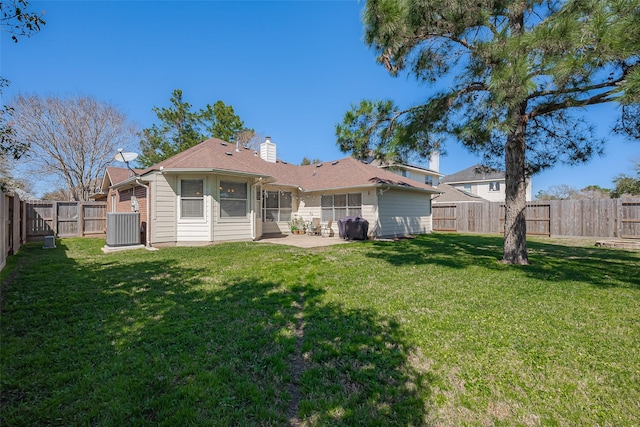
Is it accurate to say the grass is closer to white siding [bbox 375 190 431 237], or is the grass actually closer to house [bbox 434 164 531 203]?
white siding [bbox 375 190 431 237]

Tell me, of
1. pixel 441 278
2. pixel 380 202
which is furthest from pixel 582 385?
pixel 380 202

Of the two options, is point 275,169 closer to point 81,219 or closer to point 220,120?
point 81,219

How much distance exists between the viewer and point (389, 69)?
704 cm

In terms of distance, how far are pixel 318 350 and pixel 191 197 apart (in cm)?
915

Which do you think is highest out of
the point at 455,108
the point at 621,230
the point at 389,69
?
the point at 389,69

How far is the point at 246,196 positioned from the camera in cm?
1146

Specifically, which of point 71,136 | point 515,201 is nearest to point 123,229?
point 515,201

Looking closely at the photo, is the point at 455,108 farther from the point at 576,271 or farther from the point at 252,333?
the point at 252,333

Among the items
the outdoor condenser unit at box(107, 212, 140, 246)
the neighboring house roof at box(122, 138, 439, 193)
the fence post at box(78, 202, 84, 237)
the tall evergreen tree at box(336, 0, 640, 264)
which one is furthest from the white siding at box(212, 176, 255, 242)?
the fence post at box(78, 202, 84, 237)

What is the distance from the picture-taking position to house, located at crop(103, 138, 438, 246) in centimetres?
1027

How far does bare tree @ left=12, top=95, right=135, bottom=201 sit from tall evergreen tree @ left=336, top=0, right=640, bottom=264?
2156cm

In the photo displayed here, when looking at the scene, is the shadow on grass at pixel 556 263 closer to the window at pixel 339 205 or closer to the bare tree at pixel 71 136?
the window at pixel 339 205

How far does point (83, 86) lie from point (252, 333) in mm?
24224

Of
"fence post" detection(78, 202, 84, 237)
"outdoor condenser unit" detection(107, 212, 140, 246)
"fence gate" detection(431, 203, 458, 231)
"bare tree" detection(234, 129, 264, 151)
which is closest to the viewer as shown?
"outdoor condenser unit" detection(107, 212, 140, 246)
